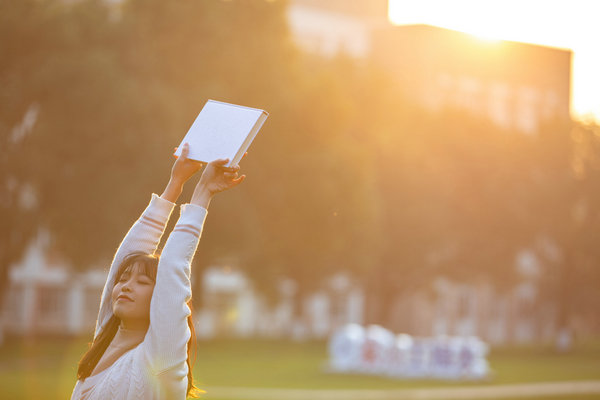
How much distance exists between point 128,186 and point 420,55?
53.2 m

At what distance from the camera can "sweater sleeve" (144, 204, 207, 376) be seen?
3762 millimetres

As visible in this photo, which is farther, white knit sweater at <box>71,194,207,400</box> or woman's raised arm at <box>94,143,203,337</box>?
woman's raised arm at <box>94,143,203,337</box>

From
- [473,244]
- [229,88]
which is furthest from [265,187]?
[473,244]

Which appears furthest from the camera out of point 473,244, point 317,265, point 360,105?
point 473,244

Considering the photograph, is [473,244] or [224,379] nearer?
[224,379]

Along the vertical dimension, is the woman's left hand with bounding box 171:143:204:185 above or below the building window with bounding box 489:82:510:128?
below

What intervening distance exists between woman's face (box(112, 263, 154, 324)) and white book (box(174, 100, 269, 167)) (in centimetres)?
52

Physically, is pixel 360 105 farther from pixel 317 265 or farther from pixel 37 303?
pixel 37 303

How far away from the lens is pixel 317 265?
3856 cm

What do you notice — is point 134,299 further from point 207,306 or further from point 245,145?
point 207,306

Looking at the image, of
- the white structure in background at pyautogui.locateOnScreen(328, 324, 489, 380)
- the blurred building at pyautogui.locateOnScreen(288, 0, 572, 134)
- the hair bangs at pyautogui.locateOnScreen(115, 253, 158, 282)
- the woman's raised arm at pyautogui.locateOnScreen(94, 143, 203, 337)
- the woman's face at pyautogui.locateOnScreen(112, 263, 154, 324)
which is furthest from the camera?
the blurred building at pyautogui.locateOnScreen(288, 0, 572, 134)

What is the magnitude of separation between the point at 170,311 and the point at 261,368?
33263mm

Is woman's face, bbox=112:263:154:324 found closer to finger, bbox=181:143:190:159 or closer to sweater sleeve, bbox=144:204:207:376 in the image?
sweater sleeve, bbox=144:204:207:376

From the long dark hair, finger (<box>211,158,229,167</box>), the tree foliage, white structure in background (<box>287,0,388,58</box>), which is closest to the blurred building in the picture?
white structure in background (<box>287,0,388,58</box>)
